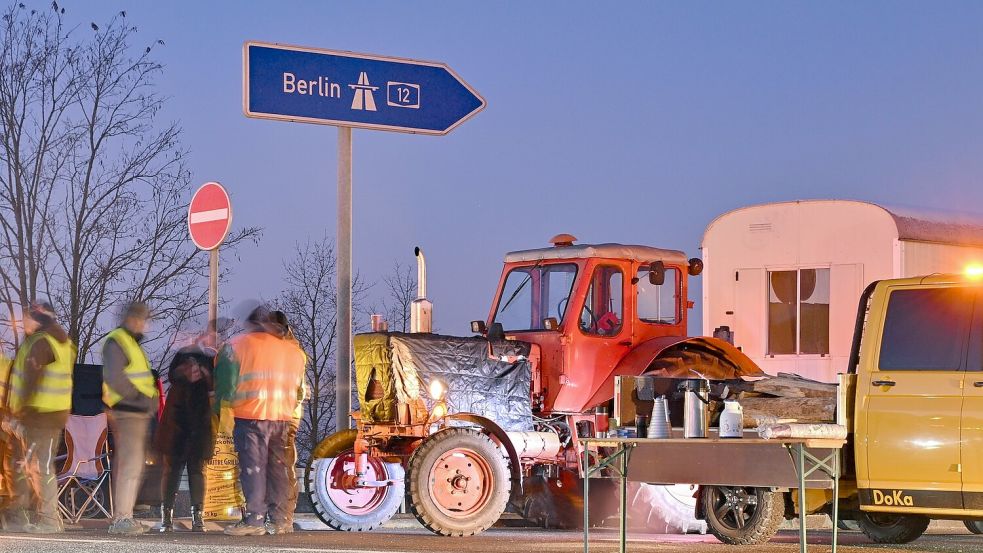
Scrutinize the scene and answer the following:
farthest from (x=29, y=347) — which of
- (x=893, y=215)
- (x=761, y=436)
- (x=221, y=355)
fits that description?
(x=893, y=215)

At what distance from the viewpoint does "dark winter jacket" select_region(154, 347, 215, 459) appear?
45.8ft

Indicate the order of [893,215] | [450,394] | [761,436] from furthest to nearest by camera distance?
[893,215], [450,394], [761,436]

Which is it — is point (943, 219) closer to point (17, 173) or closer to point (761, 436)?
A: point (761, 436)

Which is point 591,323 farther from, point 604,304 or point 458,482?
point 458,482

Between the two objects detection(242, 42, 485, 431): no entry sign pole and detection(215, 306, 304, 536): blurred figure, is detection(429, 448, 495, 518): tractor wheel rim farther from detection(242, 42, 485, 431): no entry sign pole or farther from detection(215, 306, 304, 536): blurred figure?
detection(242, 42, 485, 431): no entry sign pole

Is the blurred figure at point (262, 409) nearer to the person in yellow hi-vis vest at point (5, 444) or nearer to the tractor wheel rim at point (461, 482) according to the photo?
the tractor wheel rim at point (461, 482)

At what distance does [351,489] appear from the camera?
1367cm

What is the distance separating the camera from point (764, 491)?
1173 cm

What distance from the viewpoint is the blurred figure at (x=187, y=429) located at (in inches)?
549

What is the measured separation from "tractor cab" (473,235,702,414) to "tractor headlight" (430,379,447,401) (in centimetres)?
119

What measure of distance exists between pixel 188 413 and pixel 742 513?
4647mm

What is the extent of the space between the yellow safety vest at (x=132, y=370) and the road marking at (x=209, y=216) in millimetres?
1560

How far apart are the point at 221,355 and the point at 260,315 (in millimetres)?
586

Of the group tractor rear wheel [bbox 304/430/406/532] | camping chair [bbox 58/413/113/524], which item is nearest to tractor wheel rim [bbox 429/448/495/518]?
tractor rear wheel [bbox 304/430/406/532]
